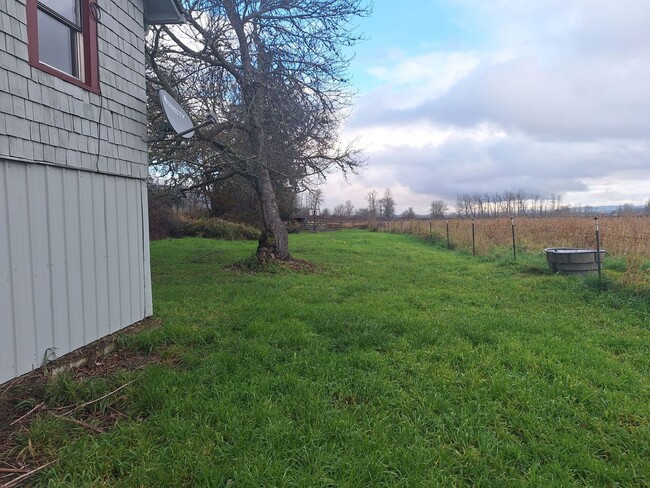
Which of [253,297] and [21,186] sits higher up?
[21,186]

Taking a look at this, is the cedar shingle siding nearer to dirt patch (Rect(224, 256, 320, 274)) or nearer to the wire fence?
dirt patch (Rect(224, 256, 320, 274))

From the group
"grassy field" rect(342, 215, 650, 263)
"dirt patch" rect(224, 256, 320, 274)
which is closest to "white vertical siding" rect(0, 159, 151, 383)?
"dirt patch" rect(224, 256, 320, 274)

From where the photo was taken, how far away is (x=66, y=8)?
3.96 m

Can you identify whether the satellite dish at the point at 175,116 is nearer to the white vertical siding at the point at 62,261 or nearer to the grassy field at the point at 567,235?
the white vertical siding at the point at 62,261

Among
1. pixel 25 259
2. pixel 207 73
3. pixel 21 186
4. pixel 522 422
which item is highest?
pixel 207 73

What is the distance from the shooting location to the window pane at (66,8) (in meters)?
3.79

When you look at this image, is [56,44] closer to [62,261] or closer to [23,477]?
[62,261]

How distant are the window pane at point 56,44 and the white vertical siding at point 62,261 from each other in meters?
1.03

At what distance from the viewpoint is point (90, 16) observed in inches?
163

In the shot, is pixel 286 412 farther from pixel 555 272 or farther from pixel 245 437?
pixel 555 272

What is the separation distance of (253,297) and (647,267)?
23.3 feet

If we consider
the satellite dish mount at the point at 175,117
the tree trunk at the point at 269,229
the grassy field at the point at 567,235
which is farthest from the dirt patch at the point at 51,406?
the grassy field at the point at 567,235

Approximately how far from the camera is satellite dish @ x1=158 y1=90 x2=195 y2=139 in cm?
485

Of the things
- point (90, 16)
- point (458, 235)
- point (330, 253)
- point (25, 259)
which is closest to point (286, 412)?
point (25, 259)
